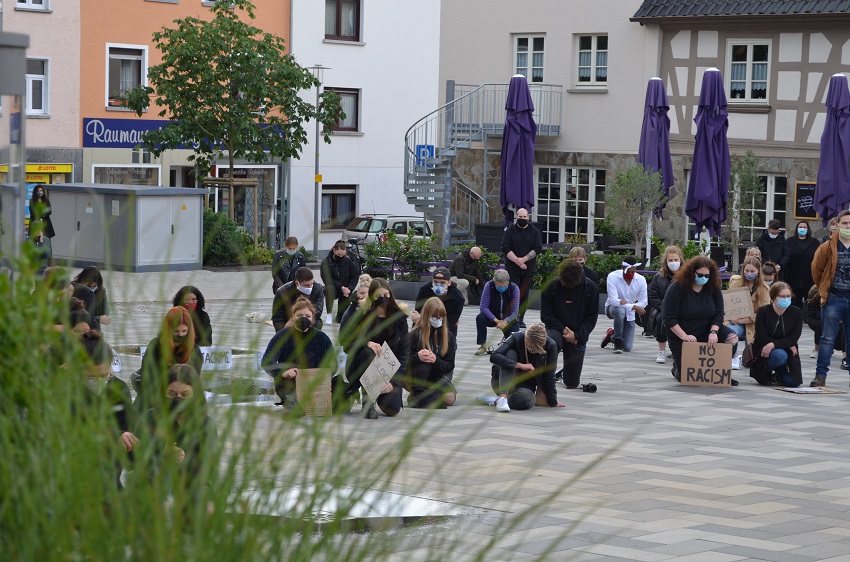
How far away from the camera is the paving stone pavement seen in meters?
4.06

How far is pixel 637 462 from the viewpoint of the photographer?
12.1m

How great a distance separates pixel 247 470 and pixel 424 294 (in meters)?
14.9

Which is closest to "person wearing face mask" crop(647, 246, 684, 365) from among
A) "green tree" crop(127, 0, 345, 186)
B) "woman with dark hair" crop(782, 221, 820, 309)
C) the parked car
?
"woman with dark hair" crop(782, 221, 820, 309)

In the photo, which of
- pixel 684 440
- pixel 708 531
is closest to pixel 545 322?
pixel 684 440

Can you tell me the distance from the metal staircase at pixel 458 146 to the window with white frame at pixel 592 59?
853 mm

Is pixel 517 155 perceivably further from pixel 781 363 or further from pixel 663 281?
pixel 781 363

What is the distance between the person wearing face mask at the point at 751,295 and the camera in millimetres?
18688

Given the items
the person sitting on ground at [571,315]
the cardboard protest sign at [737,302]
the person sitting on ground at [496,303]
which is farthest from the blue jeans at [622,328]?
the person sitting on ground at [571,315]

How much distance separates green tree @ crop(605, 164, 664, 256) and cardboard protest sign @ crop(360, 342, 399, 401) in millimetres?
17396

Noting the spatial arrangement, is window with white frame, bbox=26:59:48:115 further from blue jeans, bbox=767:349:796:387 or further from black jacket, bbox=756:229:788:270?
blue jeans, bbox=767:349:796:387

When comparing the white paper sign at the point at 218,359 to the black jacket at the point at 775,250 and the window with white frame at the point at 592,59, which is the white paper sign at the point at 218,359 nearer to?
the black jacket at the point at 775,250

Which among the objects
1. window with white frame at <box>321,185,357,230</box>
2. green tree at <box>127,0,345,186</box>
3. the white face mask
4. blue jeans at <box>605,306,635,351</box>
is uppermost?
green tree at <box>127,0,345,186</box>

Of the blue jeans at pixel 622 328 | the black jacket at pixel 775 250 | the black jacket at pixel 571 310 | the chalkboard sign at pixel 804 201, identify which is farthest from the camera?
the chalkboard sign at pixel 804 201

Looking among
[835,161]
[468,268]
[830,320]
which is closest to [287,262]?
[468,268]
